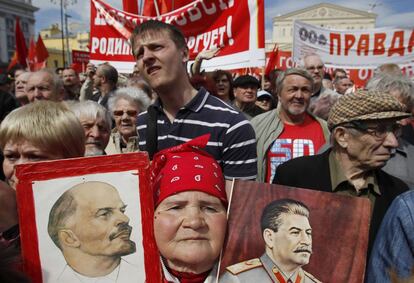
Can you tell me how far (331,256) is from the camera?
1338 millimetres

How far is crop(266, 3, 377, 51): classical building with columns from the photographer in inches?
2876

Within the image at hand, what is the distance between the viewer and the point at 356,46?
7473mm

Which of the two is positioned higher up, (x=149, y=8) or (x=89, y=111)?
(x=149, y=8)

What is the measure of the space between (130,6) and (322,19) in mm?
80490

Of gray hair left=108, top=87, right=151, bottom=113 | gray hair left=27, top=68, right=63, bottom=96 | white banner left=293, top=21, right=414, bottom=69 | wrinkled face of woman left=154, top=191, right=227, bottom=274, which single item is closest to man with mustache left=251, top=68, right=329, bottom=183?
gray hair left=108, top=87, right=151, bottom=113

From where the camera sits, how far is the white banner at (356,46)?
7.21 m

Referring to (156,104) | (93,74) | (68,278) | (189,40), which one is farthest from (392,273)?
(93,74)

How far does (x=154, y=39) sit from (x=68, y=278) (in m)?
1.21

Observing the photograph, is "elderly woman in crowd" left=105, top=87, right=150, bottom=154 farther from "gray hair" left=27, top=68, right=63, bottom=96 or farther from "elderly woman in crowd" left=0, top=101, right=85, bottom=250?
"elderly woman in crowd" left=0, top=101, right=85, bottom=250

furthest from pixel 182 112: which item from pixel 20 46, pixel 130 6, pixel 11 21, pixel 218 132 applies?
pixel 11 21

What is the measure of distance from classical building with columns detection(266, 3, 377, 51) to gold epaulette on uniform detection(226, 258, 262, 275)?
72.8 meters

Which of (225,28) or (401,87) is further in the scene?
(225,28)

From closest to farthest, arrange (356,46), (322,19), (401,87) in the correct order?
(401,87) < (356,46) < (322,19)

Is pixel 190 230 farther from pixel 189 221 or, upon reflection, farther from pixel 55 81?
pixel 55 81
